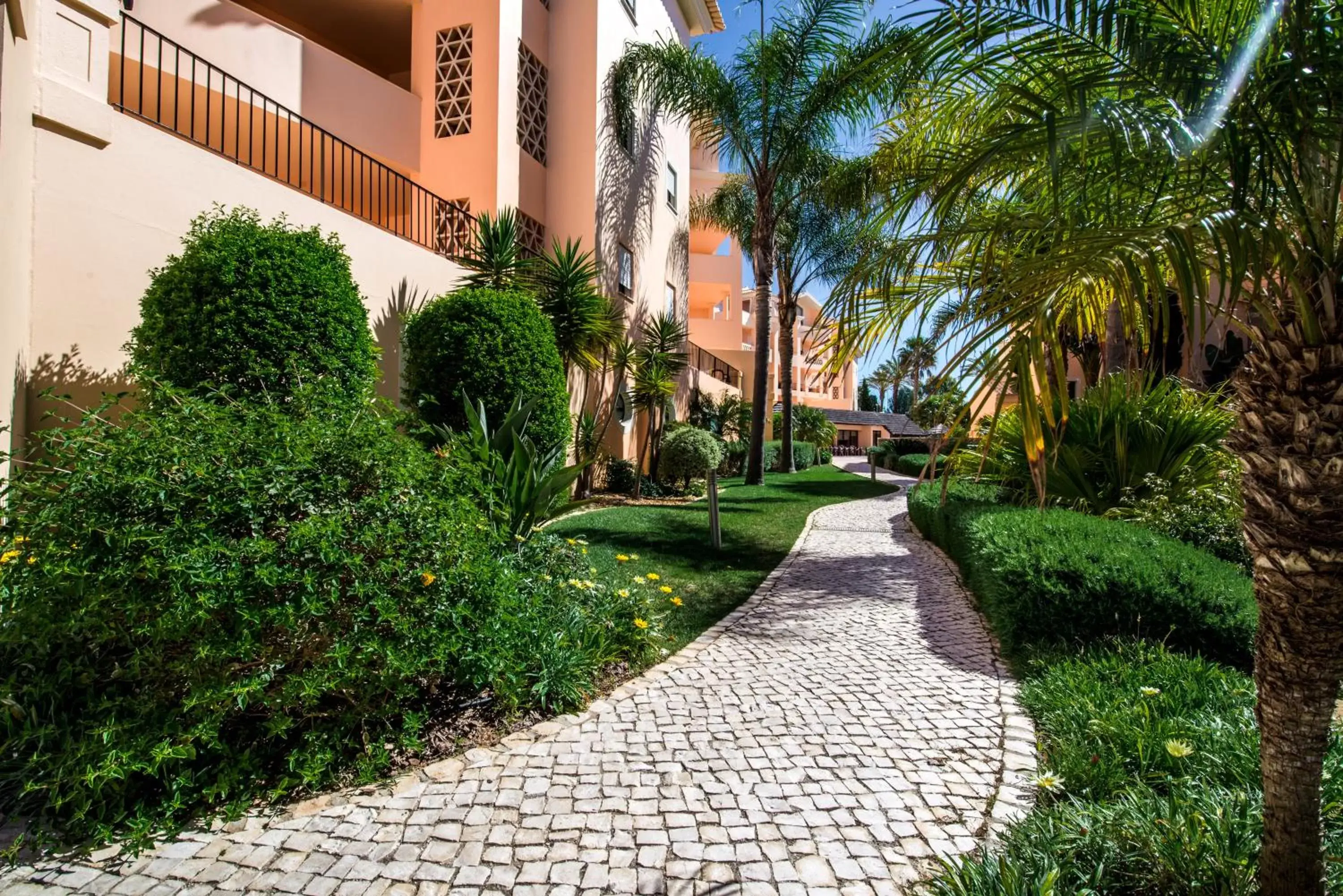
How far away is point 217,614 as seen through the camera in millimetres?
2816

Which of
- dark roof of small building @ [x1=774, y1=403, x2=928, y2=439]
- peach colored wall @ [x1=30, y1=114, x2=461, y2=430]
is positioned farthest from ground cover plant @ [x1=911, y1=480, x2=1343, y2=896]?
dark roof of small building @ [x1=774, y1=403, x2=928, y2=439]

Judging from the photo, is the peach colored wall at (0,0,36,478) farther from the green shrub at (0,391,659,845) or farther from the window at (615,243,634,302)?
the window at (615,243,634,302)

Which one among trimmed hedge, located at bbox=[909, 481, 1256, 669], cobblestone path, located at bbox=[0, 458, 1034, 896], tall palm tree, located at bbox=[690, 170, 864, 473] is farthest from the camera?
tall palm tree, located at bbox=[690, 170, 864, 473]

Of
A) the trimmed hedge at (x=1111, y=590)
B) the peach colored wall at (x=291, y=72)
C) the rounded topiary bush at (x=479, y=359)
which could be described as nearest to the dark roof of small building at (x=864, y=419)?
the peach colored wall at (x=291, y=72)

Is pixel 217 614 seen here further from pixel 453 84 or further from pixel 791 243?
pixel 791 243

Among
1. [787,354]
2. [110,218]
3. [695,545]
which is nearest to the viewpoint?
[110,218]

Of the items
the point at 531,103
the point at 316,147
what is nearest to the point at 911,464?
the point at 531,103

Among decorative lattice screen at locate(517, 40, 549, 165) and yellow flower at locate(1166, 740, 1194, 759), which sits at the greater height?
decorative lattice screen at locate(517, 40, 549, 165)

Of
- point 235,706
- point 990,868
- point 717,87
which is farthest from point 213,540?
point 717,87

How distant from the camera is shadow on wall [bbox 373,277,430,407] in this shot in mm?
9750

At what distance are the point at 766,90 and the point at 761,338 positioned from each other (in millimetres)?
5358

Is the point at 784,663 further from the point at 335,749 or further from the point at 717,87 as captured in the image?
the point at 717,87

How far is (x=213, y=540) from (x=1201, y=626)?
559cm

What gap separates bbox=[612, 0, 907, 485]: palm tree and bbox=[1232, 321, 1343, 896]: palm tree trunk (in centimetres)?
1257
